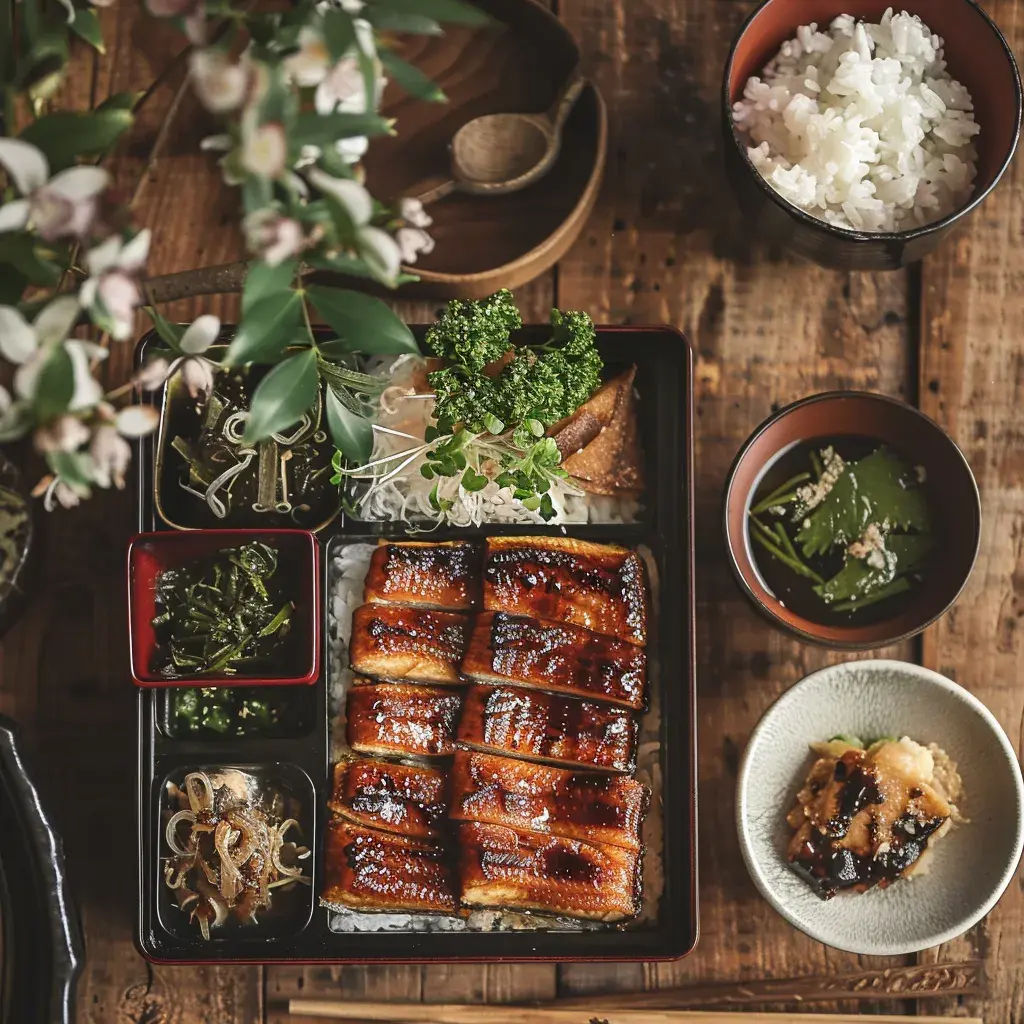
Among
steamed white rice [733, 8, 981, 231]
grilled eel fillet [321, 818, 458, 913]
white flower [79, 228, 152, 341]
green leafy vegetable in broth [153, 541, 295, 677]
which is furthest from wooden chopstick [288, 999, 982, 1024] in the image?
white flower [79, 228, 152, 341]

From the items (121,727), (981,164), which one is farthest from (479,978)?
(981,164)

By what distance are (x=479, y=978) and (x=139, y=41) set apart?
245 centimetres

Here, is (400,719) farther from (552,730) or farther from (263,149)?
(263,149)

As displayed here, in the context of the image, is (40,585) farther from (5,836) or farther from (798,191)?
(798,191)

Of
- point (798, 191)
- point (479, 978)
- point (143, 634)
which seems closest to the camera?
point (143, 634)

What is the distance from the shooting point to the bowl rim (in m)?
2.34

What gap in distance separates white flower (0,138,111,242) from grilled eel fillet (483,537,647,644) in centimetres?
132

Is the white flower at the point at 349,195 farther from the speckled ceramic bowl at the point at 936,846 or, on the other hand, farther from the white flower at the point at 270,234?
the speckled ceramic bowl at the point at 936,846

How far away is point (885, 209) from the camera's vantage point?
8.16 ft

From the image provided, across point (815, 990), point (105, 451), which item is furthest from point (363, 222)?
point (815, 990)

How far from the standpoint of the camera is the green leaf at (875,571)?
8.34 ft

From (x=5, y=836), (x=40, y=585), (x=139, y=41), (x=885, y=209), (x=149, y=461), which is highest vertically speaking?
(x=139, y=41)

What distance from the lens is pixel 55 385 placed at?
123 centimetres

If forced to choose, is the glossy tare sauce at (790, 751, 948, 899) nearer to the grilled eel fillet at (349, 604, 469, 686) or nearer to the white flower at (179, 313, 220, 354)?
the grilled eel fillet at (349, 604, 469, 686)
